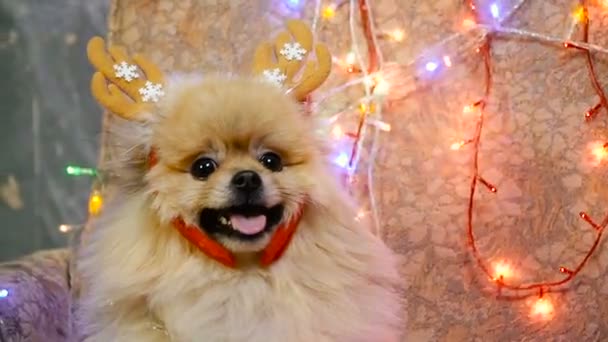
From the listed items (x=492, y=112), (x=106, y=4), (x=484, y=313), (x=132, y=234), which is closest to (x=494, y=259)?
(x=484, y=313)

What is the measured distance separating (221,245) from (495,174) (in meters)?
0.86

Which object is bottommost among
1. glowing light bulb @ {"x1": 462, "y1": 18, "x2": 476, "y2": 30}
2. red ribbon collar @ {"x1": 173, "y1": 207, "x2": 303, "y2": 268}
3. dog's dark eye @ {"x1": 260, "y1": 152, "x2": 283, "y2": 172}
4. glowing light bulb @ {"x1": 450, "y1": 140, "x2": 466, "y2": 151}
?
red ribbon collar @ {"x1": 173, "y1": 207, "x2": 303, "y2": 268}

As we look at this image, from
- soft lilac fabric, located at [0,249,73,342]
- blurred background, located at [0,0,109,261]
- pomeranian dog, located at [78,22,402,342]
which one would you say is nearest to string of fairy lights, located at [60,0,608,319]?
soft lilac fabric, located at [0,249,73,342]

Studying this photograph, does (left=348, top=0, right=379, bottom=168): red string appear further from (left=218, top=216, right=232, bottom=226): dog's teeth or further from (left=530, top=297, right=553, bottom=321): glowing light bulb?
(left=218, top=216, right=232, bottom=226): dog's teeth

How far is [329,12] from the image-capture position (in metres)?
1.78

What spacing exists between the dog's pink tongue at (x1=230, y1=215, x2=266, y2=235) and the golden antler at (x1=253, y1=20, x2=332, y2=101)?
23 centimetres

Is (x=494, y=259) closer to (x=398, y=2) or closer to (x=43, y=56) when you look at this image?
(x=398, y=2)

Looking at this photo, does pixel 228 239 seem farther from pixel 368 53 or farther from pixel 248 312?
pixel 368 53

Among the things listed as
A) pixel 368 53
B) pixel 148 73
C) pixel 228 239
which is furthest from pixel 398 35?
pixel 228 239

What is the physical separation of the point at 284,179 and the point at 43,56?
4.06ft

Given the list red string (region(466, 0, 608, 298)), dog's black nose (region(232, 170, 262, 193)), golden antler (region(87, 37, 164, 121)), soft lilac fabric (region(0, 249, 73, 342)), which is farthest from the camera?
red string (region(466, 0, 608, 298))

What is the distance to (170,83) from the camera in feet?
3.87

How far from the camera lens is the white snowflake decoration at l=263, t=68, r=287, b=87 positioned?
3.87 feet

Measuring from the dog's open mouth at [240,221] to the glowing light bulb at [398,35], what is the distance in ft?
2.63
